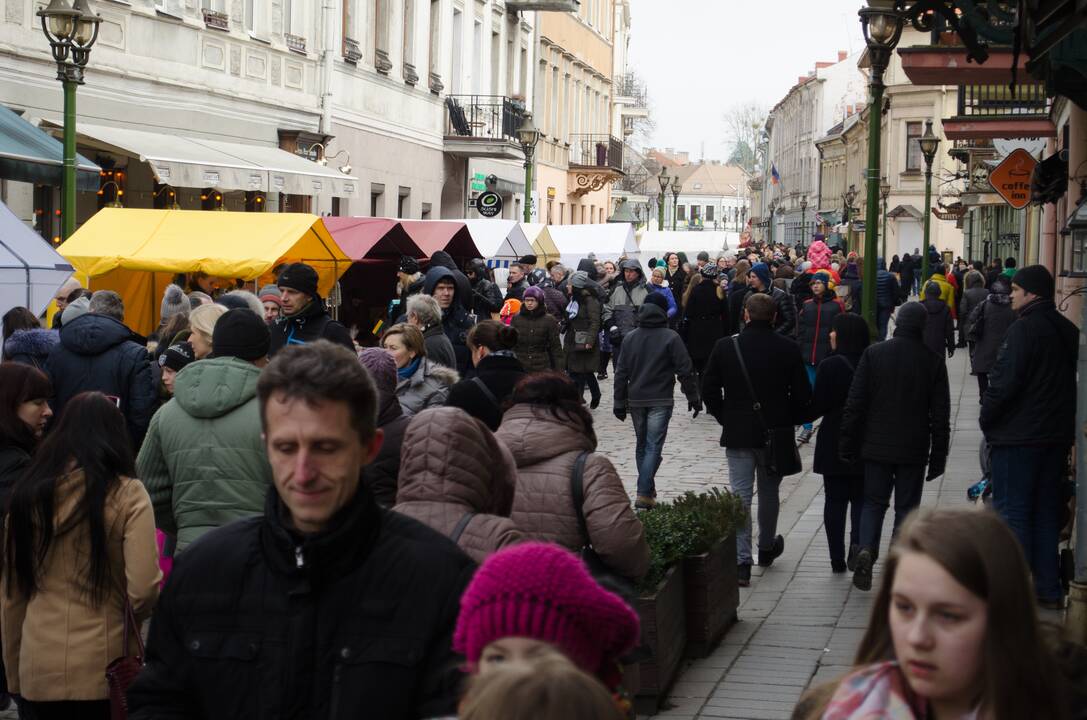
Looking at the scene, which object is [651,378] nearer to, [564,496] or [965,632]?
[564,496]

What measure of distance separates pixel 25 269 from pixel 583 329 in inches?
418

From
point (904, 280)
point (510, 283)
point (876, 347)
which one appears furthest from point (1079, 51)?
point (904, 280)

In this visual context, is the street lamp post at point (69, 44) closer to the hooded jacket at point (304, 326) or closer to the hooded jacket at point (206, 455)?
the hooded jacket at point (304, 326)

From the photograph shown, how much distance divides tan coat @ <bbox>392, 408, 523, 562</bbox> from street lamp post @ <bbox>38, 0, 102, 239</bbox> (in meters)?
9.83

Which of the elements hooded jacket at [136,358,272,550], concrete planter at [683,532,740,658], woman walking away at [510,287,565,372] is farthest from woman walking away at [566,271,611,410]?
A: hooded jacket at [136,358,272,550]

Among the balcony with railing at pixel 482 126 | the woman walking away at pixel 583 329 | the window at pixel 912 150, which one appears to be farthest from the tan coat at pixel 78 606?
the window at pixel 912 150

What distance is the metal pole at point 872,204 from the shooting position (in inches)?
570

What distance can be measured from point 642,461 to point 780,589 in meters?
3.69

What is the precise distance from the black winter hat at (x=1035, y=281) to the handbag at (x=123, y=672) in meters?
5.91

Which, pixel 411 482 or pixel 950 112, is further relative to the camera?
pixel 950 112

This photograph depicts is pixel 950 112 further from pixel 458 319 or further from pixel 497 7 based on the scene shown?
pixel 458 319

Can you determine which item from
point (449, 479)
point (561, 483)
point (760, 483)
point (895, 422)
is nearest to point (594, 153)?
point (760, 483)

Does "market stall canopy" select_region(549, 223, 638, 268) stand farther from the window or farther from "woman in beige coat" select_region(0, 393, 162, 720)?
the window

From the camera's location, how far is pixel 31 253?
999cm
